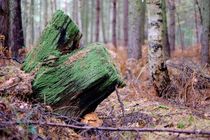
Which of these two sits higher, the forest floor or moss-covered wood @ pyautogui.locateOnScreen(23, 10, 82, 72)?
moss-covered wood @ pyautogui.locateOnScreen(23, 10, 82, 72)

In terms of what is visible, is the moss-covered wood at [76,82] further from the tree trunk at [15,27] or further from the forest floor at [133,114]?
the tree trunk at [15,27]

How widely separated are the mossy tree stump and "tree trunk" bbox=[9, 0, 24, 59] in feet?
15.5

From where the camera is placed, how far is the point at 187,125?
5293 millimetres

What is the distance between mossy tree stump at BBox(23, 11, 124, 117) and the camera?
518 centimetres

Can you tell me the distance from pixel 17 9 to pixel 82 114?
5.55m

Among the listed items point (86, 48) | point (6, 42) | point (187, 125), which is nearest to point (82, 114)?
point (86, 48)

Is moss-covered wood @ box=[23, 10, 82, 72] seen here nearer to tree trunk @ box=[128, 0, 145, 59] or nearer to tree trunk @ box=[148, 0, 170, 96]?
tree trunk @ box=[148, 0, 170, 96]

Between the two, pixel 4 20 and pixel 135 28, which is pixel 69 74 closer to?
pixel 4 20

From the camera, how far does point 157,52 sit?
7.83m

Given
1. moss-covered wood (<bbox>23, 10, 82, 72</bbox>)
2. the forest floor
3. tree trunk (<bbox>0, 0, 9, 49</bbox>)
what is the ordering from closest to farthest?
the forest floor < moss-covered wood (<bbox>23, 10, 82, 72</bbox>) < tree trunk (<bbox>0, 0, 9, 49</bbox>)

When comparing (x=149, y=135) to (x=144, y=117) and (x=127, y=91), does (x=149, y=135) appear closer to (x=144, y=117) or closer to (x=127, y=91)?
(x=144, y=117)

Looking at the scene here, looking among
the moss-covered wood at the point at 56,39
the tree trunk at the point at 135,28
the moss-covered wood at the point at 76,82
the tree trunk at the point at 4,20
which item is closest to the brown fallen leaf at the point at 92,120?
the moss-covered wood at the point at 76,82

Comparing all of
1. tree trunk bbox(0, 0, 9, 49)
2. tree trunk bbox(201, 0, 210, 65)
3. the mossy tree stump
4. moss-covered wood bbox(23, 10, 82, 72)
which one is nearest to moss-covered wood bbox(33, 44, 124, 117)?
the mossy tree stump

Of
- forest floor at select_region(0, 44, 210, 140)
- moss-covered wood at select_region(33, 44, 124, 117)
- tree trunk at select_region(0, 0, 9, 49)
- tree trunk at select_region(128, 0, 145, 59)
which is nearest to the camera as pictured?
forest floor at select_region(0, 44, 210, 140)
